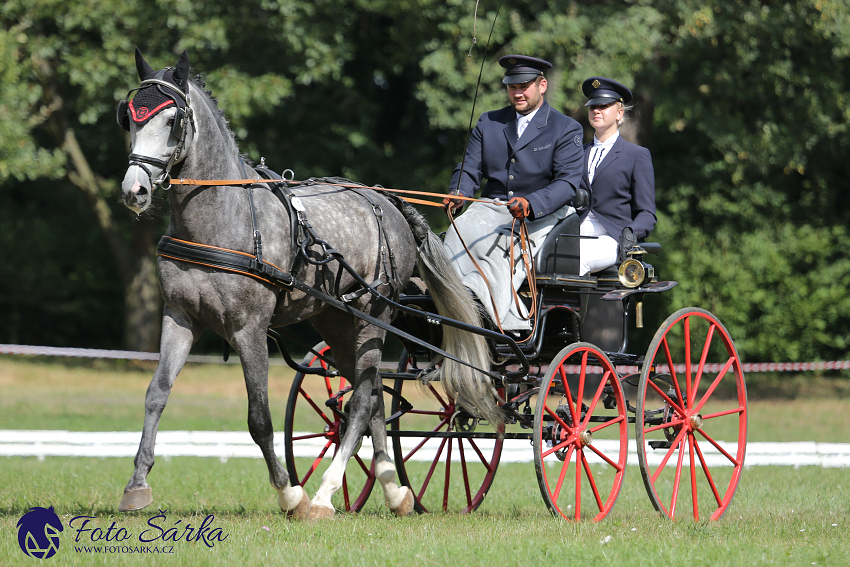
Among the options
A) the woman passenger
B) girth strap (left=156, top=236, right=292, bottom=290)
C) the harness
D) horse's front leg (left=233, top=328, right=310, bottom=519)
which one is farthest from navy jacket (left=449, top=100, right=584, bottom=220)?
horse's front leg (left=233, top=328, right=310, bottom=519)

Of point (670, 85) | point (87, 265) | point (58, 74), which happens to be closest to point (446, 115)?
point (670, 85)

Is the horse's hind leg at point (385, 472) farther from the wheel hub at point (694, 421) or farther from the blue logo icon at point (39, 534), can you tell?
the blue logo icon at point (39, 534)

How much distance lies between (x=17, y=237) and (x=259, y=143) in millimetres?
5932

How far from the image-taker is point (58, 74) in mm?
16953

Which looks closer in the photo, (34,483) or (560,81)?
(34,483)

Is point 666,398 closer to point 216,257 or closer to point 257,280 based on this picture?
point 257,280

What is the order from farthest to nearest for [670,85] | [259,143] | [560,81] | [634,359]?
[259,143] → [670,85] → [560,81] → [634,359]

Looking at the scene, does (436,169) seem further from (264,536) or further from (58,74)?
(264,536)

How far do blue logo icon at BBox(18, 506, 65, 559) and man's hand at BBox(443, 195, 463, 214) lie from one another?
2.78m

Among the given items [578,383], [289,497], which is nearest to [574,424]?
[578,383]

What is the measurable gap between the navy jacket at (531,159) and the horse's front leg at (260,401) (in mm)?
1851

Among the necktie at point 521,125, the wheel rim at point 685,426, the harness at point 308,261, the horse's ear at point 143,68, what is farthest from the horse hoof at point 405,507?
the horse's ear at point 143,68

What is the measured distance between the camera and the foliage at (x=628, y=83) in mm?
14586

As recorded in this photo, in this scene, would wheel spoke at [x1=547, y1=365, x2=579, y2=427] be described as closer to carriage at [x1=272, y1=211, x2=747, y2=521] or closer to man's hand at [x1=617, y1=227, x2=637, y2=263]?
carriage at [x1=272, y1=211, x2=747, y2=521]
